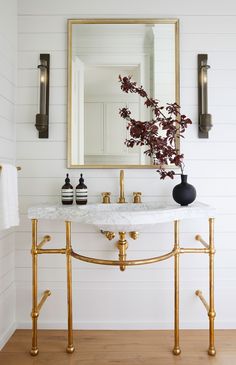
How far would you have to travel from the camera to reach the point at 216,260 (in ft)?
6.48

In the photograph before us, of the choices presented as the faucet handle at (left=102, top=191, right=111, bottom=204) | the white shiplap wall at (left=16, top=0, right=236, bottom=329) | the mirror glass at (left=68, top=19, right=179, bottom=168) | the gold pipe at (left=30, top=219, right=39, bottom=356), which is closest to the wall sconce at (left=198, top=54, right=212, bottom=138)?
the white shiplap wall at (left=16, top=0, right=236, bottom=329)

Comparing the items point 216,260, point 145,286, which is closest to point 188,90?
point 216,260

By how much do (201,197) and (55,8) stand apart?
5.44 ft

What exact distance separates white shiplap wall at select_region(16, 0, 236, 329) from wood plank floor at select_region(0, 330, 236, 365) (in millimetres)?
82

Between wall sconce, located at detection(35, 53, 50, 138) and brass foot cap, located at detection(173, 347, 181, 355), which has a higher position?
wall sconce, located at detection(35, 53, 50, 138)

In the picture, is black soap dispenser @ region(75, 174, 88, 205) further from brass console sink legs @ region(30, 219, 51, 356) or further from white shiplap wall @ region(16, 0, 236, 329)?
brass console sink legs @ region(30, 219, 51, 356)

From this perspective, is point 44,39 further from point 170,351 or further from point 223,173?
point 170,351

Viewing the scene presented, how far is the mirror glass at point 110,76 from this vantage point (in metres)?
1.95

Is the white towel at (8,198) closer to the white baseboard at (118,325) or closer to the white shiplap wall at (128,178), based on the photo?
the white shiplap wall at (128,178)

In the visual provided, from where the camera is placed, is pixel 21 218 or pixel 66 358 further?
pixel 21 218

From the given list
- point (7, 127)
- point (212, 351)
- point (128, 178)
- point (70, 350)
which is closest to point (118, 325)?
point (70, 350)

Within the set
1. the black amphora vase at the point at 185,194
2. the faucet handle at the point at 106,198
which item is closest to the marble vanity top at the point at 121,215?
the black amphora vase at the point at 185,194

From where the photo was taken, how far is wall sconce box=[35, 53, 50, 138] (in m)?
1.88

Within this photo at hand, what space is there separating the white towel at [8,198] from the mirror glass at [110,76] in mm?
441
